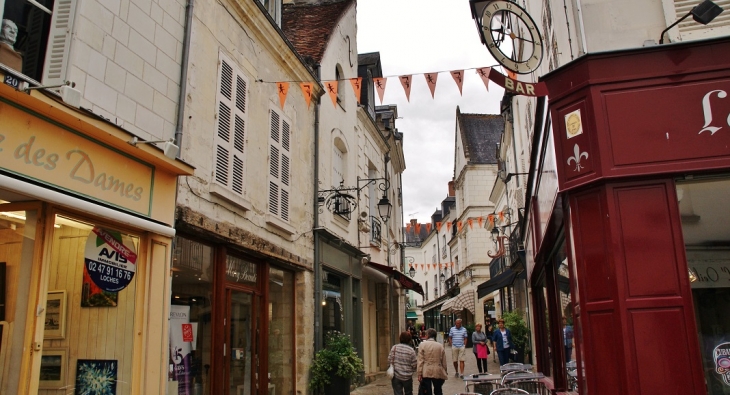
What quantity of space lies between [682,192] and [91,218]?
5103 mm

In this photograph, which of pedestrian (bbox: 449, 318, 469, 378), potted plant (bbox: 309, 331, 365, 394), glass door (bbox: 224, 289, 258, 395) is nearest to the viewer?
glass door (bbox: 224, 289, 258, 395)

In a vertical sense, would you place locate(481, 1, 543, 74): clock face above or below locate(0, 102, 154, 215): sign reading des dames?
above

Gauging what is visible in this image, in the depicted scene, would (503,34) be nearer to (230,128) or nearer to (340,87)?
(230,128)

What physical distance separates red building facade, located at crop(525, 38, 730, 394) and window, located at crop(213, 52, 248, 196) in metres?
4.43

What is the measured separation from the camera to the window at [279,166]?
9.43 m

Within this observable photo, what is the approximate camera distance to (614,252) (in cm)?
473

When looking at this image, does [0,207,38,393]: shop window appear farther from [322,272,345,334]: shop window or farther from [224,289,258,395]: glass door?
[322,272,345,334]: shop window

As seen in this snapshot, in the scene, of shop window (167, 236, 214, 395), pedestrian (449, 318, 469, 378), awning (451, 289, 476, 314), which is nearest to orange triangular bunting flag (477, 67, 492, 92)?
shop window (167, 236, 214, 395)

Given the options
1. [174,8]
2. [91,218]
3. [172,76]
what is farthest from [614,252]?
[174,8]

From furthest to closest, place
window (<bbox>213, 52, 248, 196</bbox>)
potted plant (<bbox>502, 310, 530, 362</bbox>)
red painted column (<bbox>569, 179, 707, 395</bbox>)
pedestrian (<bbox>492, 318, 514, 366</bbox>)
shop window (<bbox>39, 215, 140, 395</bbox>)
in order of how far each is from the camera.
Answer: potted plant (<bbox>502, 310, 530, 362</bbox>) → pedestrian (<bbox>492, 318, 514, 366</bbox>) → window (<bbox>213, 52, 248, 196</bbox>) → shop window (<bbox>39, 215, 140, 395</bbox>) → red painted column (<bbox>569, 179, 707, 395</bbox>)

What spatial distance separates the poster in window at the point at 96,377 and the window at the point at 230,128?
8.76 ft

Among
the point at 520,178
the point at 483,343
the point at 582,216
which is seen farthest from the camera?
the point at 520,178

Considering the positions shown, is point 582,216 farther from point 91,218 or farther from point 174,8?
point 174,8

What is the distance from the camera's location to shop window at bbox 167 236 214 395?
6.75m
